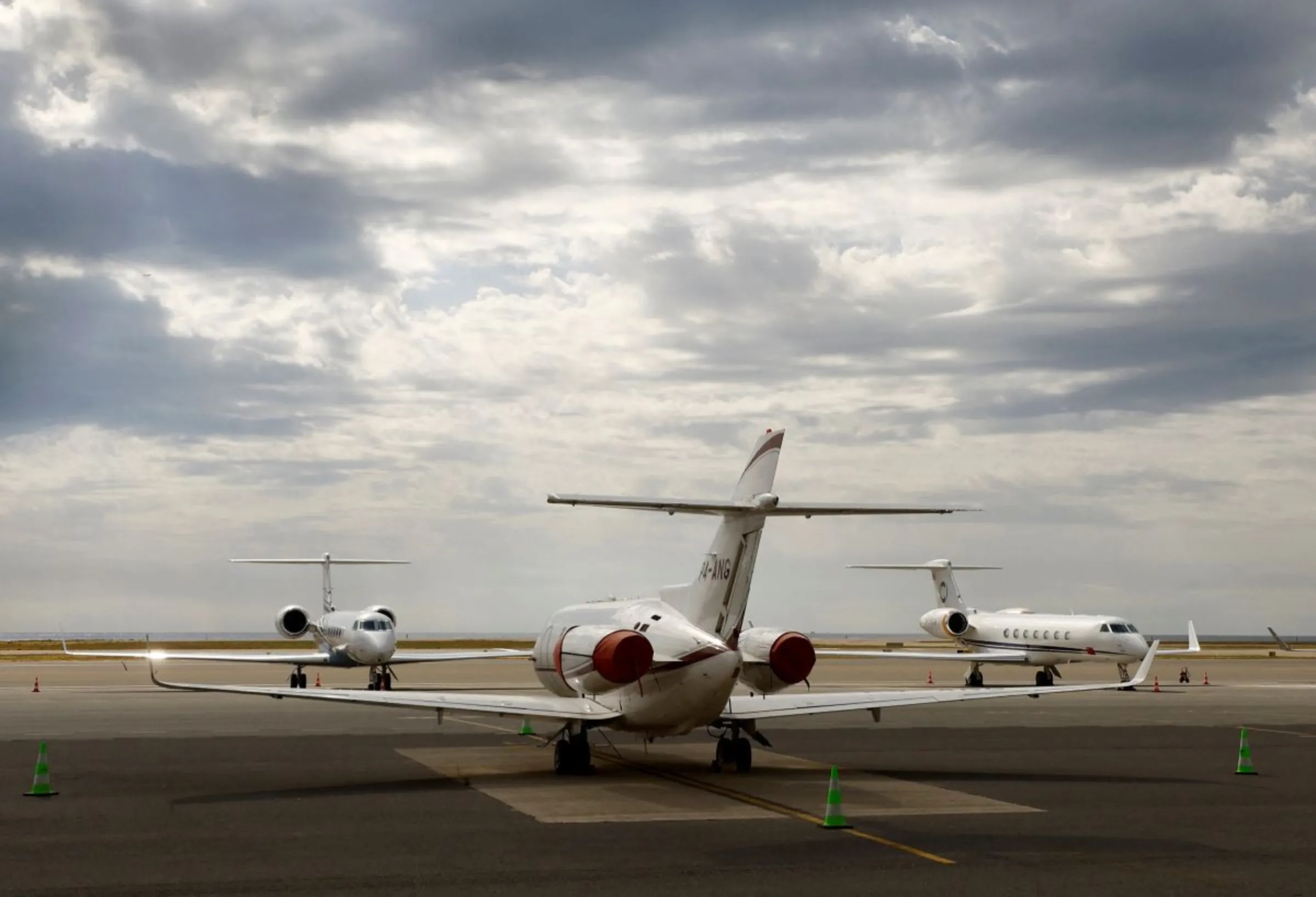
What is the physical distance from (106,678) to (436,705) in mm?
42171

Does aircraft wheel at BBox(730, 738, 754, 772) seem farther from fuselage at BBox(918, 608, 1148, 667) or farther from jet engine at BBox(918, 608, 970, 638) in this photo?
→ jet engine at BBox(918, 608, 970, 638)

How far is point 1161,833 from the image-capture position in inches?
595

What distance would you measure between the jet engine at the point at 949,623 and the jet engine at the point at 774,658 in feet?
118

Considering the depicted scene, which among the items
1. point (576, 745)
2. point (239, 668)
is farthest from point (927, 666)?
point (576, 745)

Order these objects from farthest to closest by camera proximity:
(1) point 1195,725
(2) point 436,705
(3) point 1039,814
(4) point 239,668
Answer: (4) point 239,668
(1) point 1195,725
(2) point 436,705
(3) point 1039,814

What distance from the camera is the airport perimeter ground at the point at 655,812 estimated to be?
12.3 metres

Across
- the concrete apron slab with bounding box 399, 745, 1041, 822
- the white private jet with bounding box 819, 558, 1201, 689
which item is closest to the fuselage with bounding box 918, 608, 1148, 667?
the white private jet with bounding box 819, 558, 1201, 689

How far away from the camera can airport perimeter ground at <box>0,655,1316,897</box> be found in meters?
12.3

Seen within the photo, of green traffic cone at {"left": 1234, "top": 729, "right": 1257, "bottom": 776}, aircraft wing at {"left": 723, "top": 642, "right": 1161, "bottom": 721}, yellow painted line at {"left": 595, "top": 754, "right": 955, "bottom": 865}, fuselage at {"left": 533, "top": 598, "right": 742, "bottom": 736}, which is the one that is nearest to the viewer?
yellow painted line at {"left": 595, "top": 754, "right": 955, "bottom": 865}

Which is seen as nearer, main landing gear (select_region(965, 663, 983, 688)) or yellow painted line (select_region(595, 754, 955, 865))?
yellow painted line (select_region(595, 754, 955, 865))

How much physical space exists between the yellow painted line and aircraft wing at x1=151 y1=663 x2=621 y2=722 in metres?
1.45

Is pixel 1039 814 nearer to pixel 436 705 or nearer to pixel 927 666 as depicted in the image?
pixel 436 705

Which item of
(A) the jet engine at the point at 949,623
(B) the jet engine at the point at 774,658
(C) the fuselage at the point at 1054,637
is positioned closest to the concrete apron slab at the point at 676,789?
(B) the jet engine at the point at 774,658

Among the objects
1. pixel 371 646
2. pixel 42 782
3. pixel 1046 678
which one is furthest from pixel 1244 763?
pixel 1046 678
